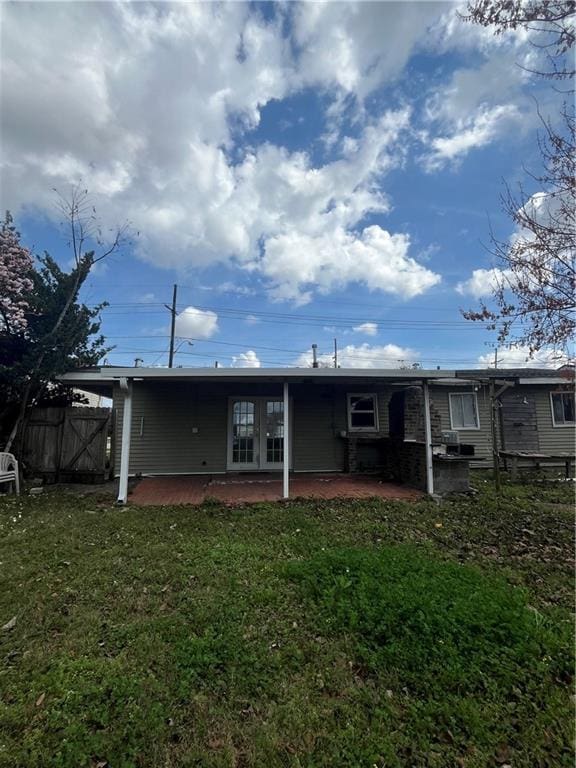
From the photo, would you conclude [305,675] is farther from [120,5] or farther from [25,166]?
[25,166]

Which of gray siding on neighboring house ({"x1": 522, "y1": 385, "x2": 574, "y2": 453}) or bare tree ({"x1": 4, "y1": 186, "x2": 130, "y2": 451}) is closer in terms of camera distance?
bare tree ({"x1": 4, "y1": 186, "x2": 130, "y2": 451})

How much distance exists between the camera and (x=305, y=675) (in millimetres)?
2488

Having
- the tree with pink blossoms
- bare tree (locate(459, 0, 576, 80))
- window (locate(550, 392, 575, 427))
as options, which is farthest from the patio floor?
window (locate(550, 392, 575, 427))

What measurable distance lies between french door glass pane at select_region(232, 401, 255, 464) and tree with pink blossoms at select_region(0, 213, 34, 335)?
5471mm

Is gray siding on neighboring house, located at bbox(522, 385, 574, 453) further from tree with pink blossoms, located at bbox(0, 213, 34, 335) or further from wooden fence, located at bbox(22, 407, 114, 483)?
tree with pink blossoms, located at bbox(0, 213, 34, 335)

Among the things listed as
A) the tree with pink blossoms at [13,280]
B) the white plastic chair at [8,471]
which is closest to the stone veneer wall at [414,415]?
the white plastic chair at [8,471]

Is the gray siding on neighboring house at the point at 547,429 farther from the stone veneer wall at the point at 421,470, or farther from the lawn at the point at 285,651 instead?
the lawn at the point at 285,651

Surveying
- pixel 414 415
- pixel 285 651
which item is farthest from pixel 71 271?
pixel 285 651

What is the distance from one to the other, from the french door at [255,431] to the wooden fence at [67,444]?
325 cm

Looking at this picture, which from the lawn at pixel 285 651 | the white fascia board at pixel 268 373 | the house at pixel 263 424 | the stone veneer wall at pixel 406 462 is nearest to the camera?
the lawn at pixel 285 651

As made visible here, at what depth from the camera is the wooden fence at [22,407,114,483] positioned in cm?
901

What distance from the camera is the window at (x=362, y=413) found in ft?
34.8

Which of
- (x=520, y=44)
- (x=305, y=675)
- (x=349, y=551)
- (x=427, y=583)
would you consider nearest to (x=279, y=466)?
(x=349, y=551)

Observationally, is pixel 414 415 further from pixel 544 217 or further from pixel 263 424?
pixel 544 217
